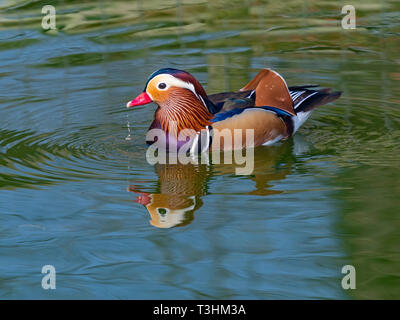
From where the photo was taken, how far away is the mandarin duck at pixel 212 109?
310 inches

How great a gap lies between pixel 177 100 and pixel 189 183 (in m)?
1.06

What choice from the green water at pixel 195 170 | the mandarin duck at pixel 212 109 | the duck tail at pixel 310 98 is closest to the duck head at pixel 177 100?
the mandarin duck at pixel 212 109

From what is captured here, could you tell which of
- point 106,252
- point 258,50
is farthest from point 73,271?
point 258,50

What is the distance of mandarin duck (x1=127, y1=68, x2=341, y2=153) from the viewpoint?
787 centimetres

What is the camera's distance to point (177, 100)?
800 centimetres

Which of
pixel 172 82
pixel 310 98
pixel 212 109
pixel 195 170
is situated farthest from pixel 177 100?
pixel 310 98

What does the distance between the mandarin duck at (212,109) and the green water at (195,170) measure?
0.81 ft

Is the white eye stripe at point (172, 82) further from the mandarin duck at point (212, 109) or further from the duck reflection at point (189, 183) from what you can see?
the duck reflection at point (189, 183)

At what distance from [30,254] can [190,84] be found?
2.50m

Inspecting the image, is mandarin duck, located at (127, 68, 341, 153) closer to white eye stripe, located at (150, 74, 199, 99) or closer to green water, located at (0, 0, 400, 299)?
white eye stripe, located at (150, 74, 199, 99)

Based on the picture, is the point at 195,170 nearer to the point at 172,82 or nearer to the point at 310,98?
the point at 172,82

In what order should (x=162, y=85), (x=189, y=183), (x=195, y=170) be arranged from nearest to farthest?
(x=189, y=183) < (x=195, y=170) < (x=162, y=85)

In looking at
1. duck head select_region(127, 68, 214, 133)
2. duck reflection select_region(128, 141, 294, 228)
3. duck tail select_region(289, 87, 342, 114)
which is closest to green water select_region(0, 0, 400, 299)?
duck reflection select_region(128, 141, 294, 228)

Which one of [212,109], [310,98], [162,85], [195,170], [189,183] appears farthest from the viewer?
[310,98]
